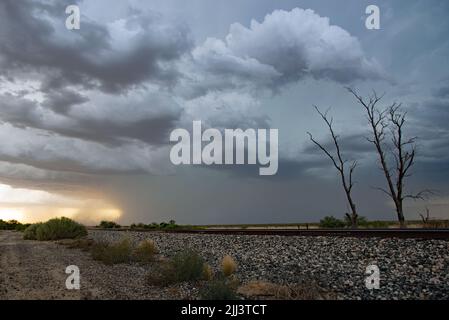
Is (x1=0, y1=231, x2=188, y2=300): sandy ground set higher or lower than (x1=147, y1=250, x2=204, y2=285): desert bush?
lower

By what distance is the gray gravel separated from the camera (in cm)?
998

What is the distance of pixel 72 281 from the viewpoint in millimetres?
12141

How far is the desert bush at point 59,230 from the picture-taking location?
32656 mm

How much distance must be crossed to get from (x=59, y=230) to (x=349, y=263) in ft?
88.2

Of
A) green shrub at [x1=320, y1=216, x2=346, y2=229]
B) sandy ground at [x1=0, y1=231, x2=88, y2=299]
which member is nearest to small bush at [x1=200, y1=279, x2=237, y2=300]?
sandy ground at [x1=0, y1=231, x2=88, y2=299]

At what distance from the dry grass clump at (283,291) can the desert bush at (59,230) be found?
84.9 feet

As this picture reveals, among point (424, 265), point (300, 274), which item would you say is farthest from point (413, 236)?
point (300, 274)

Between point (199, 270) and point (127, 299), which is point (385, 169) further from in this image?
point (127, 299)

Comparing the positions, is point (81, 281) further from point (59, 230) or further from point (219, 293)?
point (59, 230)

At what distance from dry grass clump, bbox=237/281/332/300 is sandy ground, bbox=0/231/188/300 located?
1703mm

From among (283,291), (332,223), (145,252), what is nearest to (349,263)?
(283,291)

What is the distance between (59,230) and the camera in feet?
109

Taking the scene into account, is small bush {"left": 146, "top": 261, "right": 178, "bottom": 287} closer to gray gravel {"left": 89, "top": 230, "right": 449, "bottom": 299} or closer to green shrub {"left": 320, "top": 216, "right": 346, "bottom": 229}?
gray gravel {"left": 89, "top": 230, "right": 449, "bottom": 299}
